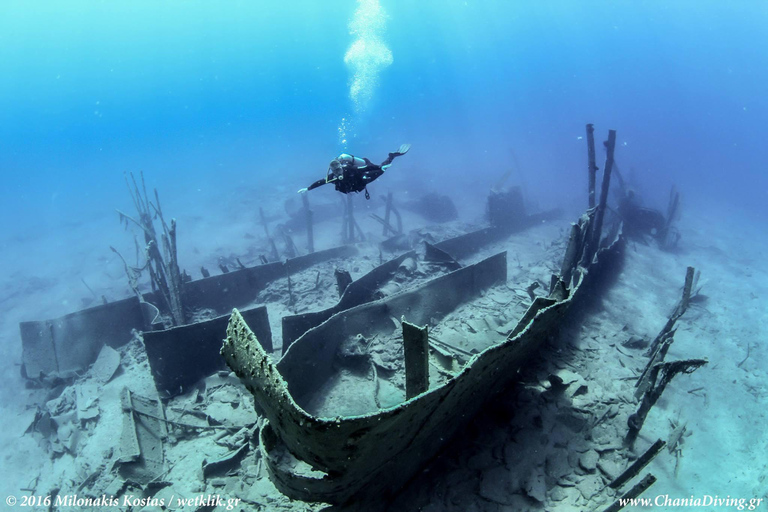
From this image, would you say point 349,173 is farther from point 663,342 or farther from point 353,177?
point 663,342

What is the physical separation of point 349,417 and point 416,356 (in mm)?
1695

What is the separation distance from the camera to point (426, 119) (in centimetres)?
13475

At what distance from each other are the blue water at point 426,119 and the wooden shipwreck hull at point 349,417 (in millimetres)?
34435

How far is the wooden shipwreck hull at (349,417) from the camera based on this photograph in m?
2.55

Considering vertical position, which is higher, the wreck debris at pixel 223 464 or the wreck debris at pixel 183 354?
the wreck debris at pixel 183 354

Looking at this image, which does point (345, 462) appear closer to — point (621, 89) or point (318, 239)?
point (318, 239)

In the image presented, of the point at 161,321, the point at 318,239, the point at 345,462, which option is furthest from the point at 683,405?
the point at 318,239

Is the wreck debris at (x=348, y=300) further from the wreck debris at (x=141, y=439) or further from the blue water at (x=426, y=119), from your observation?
the blue water at (x=426, y=119)

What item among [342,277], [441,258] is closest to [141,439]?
[342,277]

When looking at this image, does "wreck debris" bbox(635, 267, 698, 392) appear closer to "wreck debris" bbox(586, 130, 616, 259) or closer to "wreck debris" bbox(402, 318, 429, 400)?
"wreck debris" bbox(402, 318, 429, 400)

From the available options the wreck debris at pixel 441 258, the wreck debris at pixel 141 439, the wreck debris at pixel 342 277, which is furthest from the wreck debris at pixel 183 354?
the wreck debris at pixel 441 258

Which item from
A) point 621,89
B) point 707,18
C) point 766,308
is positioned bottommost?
point 766,308

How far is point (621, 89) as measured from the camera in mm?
170500

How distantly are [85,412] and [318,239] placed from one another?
15.9 m
